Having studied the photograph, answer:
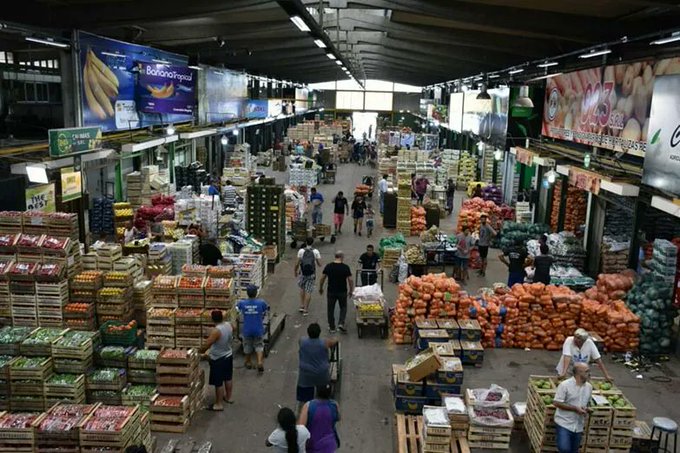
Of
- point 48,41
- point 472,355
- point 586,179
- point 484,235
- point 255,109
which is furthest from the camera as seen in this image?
point 255,109

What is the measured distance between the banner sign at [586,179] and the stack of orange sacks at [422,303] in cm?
458

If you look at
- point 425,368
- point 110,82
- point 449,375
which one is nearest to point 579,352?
point 449,375

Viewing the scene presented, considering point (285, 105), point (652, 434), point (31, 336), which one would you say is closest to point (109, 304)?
point (31, 336)

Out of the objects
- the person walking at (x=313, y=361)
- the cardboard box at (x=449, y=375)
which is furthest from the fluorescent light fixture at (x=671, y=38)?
the person walking at (x=313, y=361)

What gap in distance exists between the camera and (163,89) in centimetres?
2138

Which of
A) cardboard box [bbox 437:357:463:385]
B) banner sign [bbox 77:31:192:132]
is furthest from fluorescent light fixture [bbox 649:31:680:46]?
banner sign [bbox 77:31:192:132]

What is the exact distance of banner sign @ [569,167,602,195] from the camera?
46.3 ft

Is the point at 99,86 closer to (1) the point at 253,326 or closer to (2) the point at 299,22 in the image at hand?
(2) the point at 299,22

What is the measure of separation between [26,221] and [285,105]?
3963cm

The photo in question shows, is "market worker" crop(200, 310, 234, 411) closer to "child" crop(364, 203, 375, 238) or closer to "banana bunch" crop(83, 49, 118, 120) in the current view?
"banana bunch" crop(83, 49, 118, 120)

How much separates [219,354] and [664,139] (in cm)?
927

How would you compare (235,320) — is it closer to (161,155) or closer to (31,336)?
(31,336)

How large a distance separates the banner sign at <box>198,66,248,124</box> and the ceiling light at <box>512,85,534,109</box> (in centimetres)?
1461

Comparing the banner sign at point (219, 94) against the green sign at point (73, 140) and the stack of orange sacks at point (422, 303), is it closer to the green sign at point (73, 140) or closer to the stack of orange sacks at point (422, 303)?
the green sign at point (73, 140)
